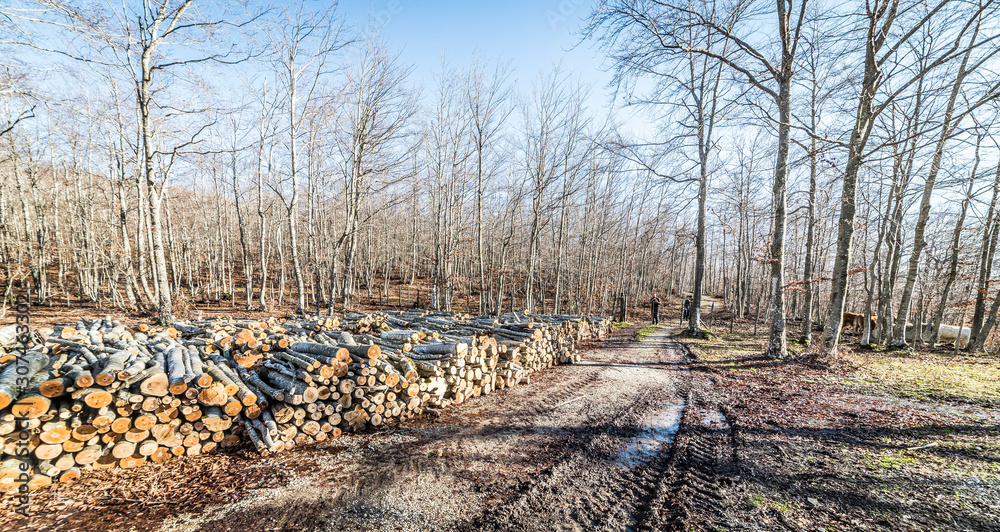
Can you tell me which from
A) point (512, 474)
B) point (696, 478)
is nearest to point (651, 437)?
point (696, 478)

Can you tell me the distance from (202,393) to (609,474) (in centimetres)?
478

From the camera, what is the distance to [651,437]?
470 cm

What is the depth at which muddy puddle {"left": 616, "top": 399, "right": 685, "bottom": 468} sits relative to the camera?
4.10 meters

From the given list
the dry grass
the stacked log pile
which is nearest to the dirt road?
the stacked log pile

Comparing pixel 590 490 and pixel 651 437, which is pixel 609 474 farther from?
pixel 651 437

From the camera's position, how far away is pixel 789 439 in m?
4.35

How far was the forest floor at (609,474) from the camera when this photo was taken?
2928 millimetres

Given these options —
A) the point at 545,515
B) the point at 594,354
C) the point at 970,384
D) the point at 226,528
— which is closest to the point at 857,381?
the point at 970,384

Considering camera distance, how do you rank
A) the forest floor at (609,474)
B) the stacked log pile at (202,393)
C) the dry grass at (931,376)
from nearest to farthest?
1. the forest floor at (609,474)
2. the stacked log pile at (202,393)
3. the dry grass at (931,376)

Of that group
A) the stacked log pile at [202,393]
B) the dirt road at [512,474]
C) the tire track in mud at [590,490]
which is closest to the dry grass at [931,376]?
the dirt road at [512,474]

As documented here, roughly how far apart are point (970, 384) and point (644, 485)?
8131mm

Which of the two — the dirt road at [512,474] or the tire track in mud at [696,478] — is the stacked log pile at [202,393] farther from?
the tire track in mud at [696,478]

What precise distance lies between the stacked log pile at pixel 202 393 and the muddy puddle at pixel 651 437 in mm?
2895

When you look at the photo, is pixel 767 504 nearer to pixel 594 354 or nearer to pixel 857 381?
pixel 857 381
